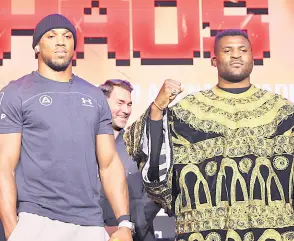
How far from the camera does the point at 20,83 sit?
117 inches

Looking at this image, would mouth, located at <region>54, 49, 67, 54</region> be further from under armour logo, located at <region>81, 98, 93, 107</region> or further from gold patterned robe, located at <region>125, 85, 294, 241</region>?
gold patterned robe, located at <region>125, 85, 294, 241</region>

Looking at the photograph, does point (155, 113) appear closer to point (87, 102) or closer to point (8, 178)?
point (87, 102)

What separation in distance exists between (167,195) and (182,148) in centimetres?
24

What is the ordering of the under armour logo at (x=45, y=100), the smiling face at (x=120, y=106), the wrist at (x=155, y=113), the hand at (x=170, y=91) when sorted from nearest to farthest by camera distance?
1. the under armour logo at (x=45, y=100)
2. the hand at (x=170, y=91)
3. the wrist at (x=155, y=113)
4. the smiling face at (x=120, y=106)

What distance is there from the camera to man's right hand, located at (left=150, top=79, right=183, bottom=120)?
304 cm

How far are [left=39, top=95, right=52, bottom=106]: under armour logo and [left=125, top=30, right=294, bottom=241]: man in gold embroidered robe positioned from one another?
0.52 meters

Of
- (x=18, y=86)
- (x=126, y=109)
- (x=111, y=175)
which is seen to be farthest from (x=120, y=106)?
(x=18, y=86)

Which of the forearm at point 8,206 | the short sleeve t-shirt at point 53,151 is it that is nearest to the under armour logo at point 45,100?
the short sleeve t-shirt at point 53,151

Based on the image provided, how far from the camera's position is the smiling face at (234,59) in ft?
10.9

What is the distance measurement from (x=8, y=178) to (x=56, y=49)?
65 cm

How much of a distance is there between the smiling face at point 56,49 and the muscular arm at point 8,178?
391mm

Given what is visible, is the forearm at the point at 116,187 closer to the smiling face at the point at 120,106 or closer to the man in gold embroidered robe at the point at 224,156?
the man in gold embroidered robe at the point at 224,156

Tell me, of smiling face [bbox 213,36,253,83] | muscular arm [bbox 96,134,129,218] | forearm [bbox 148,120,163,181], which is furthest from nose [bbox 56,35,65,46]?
smiling face [bbox 213,36,253,83]

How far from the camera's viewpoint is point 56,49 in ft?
10.0
